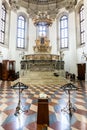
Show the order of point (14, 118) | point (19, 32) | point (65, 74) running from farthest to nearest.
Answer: point (19, 32), point (65, 74), point (14, 118)

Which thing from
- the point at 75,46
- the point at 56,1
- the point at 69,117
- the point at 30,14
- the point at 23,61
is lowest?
the point at 69,117

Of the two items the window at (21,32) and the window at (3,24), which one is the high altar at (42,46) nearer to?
the window at (21,32)

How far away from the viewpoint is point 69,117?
330cm

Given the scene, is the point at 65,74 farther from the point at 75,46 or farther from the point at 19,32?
the point at 19,32

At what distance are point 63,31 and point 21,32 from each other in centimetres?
547

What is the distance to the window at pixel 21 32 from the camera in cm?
1725

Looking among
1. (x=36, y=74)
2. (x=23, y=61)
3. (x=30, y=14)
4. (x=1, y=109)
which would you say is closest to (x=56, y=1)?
(x=30, y=14)

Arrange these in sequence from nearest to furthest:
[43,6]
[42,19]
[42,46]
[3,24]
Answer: [42,19], [3,24], [42,46], [43,6]

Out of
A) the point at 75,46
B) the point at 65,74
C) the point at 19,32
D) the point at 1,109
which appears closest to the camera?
the point at 1,109

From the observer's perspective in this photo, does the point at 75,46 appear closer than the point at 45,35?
Yes

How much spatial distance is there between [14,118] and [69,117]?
132 cm

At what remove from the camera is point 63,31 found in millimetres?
17703

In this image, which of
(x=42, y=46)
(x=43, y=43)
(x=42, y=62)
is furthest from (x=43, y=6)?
(x=42, y=62)

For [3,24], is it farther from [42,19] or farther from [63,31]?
[63,31]
